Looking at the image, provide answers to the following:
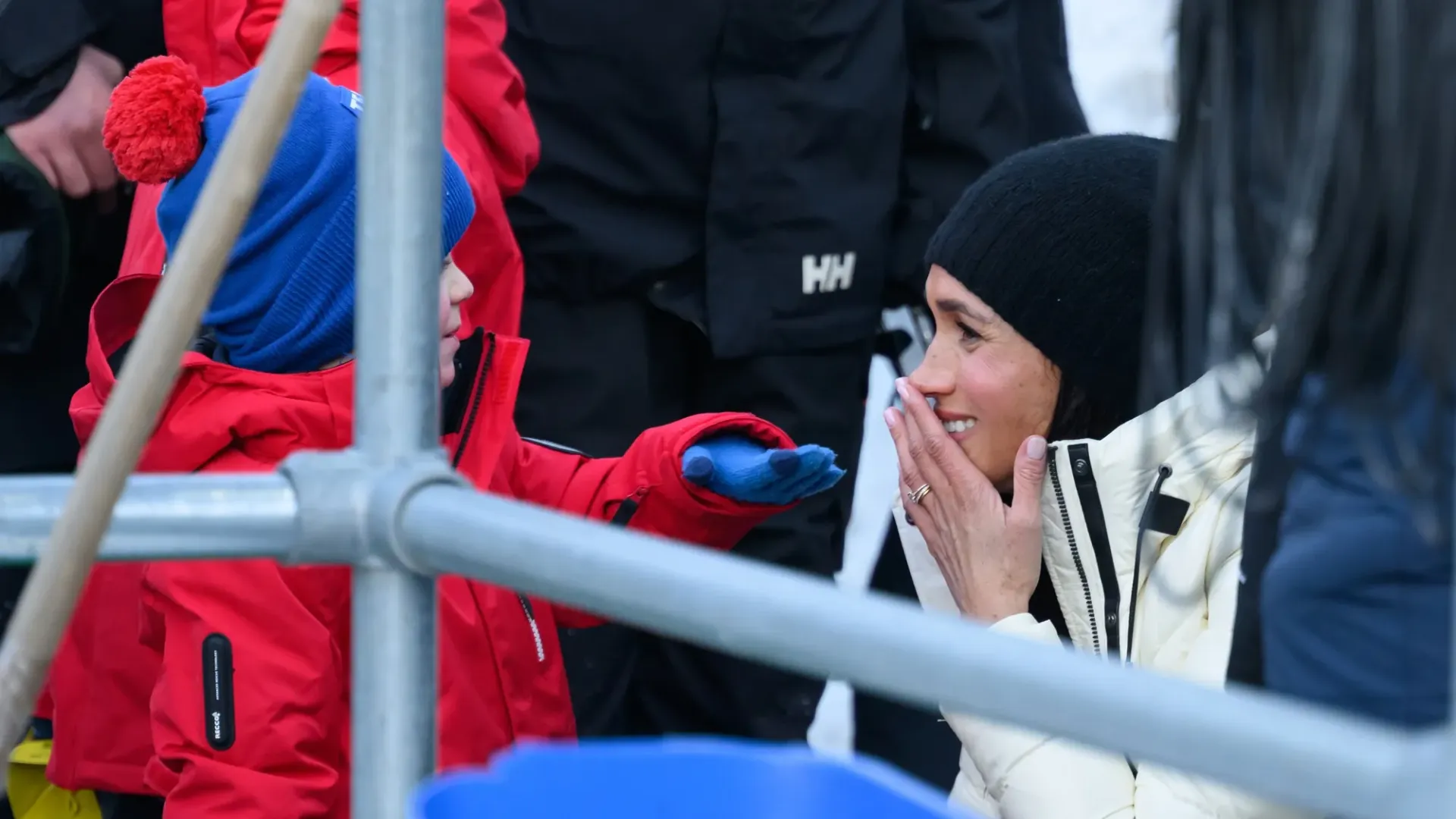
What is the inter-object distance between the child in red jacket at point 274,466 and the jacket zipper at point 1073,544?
0.65 ft

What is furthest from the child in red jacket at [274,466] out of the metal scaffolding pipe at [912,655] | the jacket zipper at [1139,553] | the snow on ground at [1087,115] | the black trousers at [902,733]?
the snow on ground at [1087,115]

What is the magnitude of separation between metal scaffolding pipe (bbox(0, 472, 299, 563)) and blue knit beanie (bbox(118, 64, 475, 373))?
32.1 inches

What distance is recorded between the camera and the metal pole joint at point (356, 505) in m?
0.81

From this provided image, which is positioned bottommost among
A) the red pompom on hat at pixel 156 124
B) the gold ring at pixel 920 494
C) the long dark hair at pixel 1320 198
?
the gold ring at pixel 920 494

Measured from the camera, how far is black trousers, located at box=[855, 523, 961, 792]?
271 centimetres

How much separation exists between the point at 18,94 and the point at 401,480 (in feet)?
4.46

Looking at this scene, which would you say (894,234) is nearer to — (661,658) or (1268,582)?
(661,658)

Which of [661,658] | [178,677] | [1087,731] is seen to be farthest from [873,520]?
[1087,731]

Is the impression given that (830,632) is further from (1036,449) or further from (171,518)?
(1036,449)

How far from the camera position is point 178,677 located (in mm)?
1489

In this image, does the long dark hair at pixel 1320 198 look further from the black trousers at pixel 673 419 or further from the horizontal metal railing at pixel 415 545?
the black trousers at pixel 673 419

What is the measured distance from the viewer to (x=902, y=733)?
273 cm

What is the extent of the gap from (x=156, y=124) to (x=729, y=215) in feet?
3.25

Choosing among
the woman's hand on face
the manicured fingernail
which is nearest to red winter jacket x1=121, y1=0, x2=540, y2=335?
the woman's hand on face
